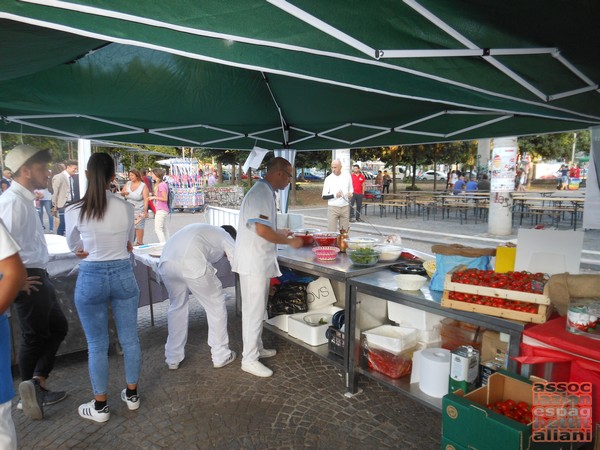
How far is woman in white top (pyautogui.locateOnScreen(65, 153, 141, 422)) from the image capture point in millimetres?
2803

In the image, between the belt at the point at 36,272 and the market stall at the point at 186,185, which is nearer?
the belt at the point at 36,272

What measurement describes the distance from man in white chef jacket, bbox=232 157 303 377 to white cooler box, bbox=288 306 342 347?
0.43 m

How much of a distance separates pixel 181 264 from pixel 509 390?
278 centimetres

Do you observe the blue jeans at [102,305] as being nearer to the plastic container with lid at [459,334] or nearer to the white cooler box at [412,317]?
the white cooler box at [412,317]

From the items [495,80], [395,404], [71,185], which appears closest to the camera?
[495,80]

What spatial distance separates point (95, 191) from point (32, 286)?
0.89 meters

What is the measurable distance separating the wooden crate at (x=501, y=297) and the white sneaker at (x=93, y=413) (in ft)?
8.83

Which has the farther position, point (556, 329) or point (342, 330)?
point (342, 330)

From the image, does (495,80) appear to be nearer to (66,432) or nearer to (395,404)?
(395,404)

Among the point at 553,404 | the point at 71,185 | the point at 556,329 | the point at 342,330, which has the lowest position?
the point at 342,330

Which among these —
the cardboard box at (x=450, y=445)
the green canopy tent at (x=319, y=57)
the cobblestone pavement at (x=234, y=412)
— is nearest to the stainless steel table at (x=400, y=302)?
the cobblestone pavement at (x=234, y=412)

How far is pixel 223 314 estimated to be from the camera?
3.94m

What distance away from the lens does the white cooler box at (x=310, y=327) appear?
387 centimetres

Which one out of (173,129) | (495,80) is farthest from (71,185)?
(495,80)
